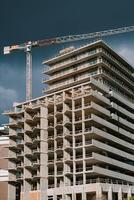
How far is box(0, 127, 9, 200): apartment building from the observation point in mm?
133125

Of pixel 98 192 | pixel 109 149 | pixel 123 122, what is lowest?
pixel 98 192

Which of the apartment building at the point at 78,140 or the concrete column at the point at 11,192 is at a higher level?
the apartment building at the point at 78,140

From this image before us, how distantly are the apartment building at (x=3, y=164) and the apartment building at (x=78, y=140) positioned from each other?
2.89m

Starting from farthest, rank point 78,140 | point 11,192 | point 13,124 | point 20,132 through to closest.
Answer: point 13,124 < point 20,132 < point 11,192 < point 78,140

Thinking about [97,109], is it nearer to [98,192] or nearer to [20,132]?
[98,192]

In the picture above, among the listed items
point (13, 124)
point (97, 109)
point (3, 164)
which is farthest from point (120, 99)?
point (3, 164)

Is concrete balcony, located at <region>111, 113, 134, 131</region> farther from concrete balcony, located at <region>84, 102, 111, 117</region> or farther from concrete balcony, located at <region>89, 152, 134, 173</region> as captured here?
concrete balcony, located at <region>89, 152, 134, 173</region>

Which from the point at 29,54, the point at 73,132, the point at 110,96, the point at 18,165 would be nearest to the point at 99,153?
the point at 73,132

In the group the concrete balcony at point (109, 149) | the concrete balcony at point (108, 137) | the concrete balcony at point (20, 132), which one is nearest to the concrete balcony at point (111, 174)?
the concrete balcony at point (109, 149)

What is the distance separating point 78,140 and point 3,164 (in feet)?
110

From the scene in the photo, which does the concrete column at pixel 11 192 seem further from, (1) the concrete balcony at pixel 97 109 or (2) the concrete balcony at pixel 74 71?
(2) the concrete balcony at pixel 74 71

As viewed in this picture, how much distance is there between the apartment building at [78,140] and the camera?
116 metres

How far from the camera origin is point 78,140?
395 ft

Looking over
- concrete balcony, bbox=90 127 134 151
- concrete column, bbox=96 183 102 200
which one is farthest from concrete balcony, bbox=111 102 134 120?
concrete column, bbox=96 183 102 200
